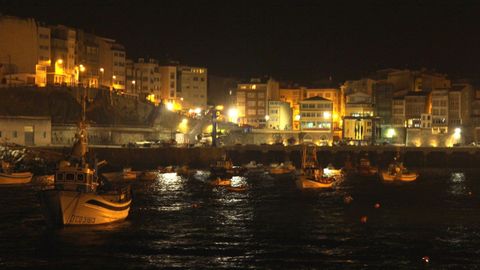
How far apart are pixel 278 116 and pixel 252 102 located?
275 inches

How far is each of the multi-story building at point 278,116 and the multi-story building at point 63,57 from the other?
4038 centimetres

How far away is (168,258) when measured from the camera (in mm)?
34938

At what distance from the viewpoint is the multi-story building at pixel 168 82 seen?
15500 centimetres

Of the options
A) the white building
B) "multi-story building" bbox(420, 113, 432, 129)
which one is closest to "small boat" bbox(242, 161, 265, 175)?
the white building

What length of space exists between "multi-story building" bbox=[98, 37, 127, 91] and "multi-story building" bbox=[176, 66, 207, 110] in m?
18.6

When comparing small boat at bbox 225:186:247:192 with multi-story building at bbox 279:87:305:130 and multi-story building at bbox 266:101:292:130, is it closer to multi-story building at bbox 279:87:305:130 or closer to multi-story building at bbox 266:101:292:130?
multi-story building at bbox 266:101:292:130

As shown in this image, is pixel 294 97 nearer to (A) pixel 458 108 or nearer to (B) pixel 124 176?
(A) pixel 458 108

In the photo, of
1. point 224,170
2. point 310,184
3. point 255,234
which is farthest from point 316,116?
point 255,234

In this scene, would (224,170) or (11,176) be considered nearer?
(11,176)

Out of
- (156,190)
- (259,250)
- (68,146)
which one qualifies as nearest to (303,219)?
(259,250)

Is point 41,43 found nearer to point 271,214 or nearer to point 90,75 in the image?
point 90,75

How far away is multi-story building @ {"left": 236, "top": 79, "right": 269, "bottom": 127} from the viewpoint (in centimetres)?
15025

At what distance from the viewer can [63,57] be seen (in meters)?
125

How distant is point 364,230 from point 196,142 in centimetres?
8729
